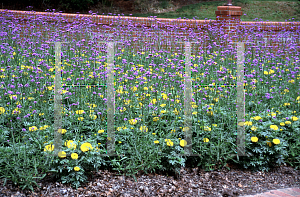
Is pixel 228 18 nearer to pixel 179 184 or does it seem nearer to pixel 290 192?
pixel 290 192

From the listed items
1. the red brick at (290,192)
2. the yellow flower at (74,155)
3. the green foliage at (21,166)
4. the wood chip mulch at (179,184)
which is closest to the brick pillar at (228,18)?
the wood chip mulch at (179,184)

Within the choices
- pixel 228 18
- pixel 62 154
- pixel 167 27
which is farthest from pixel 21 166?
pixel 228 18

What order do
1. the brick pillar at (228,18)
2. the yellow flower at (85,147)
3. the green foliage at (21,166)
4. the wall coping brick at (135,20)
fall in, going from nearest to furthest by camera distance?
the green foliage at (21,166) < the yellow flower at (85,147) < the wall coping brick at (135,20) < the brick pillar at (228,18)

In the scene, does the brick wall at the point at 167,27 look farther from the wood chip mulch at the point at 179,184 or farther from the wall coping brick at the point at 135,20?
the wood chip mulch at the point at 179,184

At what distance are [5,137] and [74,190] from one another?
3.49ft

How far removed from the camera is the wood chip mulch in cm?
270

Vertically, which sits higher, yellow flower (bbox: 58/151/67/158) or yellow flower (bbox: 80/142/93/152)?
yellow flower (bbox: 80/142/93/152)

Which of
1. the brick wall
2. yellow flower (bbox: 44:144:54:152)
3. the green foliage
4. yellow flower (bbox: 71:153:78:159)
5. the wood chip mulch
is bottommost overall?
the wood chip mulch

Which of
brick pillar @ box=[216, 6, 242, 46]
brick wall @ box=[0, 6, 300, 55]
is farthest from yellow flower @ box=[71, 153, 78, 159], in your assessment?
brick pillar @ box=[216, 6, 242, 46]

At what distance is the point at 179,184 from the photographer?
299 centimetres

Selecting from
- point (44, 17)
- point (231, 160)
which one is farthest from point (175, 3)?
point (231, 160)

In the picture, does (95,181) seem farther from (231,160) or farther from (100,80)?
(100,80)

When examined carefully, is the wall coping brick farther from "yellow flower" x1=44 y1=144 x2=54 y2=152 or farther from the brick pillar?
"yellow flower" x1=44 y1=144 x2=54 y2=152

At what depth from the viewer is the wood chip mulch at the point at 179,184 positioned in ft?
8.86
